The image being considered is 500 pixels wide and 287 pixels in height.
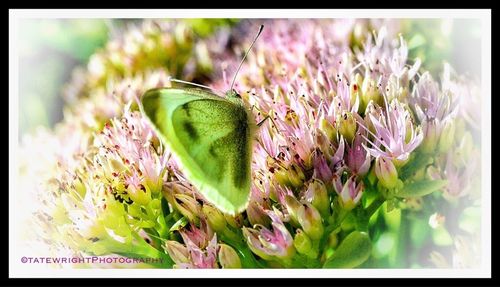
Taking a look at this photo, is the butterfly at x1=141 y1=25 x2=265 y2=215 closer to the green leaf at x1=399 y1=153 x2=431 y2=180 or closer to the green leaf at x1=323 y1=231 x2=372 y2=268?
the green leaf at x1=323 y1=231 x2=372 y2=268

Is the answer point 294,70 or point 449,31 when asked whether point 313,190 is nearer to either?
point 294,70

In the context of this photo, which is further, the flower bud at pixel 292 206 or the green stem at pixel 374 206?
the green stem at pixel 374 206

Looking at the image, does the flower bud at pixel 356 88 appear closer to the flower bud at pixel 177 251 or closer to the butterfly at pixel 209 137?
the butterfly at pixel 209 137

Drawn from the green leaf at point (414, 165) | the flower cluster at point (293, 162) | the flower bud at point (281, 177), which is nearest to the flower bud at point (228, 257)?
the flower cluster at point (293, 162)

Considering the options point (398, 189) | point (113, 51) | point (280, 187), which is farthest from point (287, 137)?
point (113, 51)

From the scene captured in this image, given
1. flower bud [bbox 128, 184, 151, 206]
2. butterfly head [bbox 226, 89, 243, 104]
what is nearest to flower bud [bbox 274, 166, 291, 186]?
butterfly head [bbox 226, 89, 243, 104]
